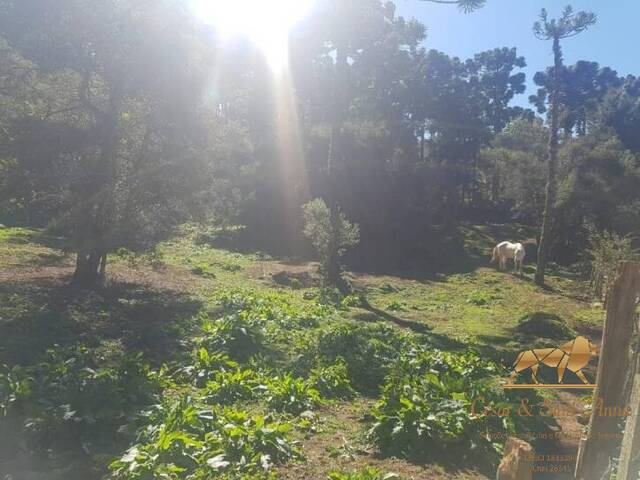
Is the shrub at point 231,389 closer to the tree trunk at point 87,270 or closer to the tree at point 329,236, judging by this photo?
the tree trunk at point 87,270

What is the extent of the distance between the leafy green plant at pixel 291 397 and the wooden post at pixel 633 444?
15.2 feet

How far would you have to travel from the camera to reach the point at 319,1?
22500 millimetres

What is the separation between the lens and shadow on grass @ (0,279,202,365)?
9727 millimetres

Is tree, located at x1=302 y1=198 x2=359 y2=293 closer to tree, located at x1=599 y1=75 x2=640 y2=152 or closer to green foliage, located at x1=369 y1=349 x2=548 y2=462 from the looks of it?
green foliage, located at x1=369 y1=349 x2=548 y2=462

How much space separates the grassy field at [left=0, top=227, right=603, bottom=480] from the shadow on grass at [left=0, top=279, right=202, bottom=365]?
0.15ft

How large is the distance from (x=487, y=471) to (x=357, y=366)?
11.9 ft

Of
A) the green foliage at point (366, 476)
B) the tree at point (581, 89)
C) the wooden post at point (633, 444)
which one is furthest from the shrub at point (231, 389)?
the tree at point (581, 89)

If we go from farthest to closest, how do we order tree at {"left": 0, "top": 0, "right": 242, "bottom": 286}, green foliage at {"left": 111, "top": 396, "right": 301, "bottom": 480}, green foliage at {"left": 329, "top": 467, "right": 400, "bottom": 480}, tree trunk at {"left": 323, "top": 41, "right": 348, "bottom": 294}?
tree trunk at {"left": 323, "top": 41, "right": 348, "bottom": 294} → tree at {"left": 0, "top": 0, "right": 242, "bottom": 286} → green foliage at {"left": 111, "top": 396, "right": 301, "bottom": 480} → green foliage at {"left": 329, "top": 467, "right": 400, "bottom": 480}

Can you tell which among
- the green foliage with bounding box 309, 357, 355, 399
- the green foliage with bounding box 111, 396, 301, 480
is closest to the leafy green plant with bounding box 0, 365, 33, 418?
the green foliage with bounding box 111, 396, 301, 480

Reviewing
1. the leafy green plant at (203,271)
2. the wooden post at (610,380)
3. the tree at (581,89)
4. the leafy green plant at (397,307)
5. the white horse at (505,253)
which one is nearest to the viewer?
the wooden post at (610,380)

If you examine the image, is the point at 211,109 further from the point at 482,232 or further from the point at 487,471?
the point at 482,232

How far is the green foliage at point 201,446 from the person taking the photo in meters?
5.14

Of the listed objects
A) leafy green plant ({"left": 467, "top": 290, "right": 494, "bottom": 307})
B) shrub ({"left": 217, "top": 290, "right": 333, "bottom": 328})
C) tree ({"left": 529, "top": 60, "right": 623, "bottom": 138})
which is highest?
tree ({"left": 529, "top": 60, "right": 623, "bottom": 138})

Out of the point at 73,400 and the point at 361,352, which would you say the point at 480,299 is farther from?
the point at 73,400
